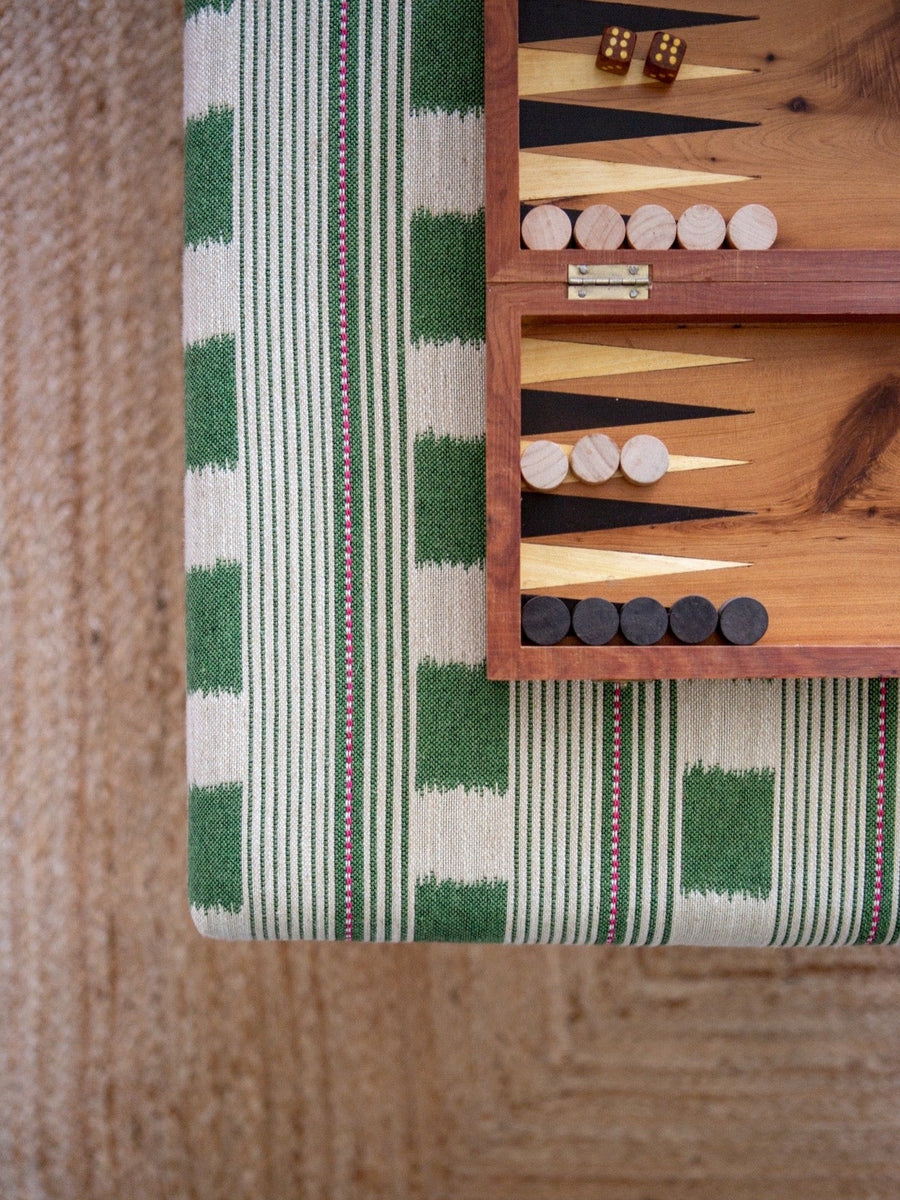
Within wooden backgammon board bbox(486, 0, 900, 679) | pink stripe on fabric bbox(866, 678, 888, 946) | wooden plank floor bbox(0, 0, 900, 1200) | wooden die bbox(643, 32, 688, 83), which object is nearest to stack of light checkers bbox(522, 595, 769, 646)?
wooden backgammon board bbox(486, 0, 900, 679)

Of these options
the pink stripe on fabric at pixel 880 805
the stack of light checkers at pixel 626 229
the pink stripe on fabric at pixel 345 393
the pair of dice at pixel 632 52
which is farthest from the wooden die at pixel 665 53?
the pink stripe on fabric at pixel 880 805

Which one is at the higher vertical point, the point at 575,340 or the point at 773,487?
the point at 575,340

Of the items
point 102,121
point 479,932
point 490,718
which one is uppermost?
point 102,121

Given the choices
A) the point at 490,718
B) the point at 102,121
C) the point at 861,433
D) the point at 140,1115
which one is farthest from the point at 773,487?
the point at 140,1115

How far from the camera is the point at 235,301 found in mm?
839

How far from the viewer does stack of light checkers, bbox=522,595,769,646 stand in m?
0.75

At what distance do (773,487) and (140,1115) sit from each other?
3.70 ft

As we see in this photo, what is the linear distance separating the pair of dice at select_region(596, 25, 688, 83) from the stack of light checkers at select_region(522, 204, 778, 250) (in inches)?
4.4

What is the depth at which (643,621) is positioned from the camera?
0.75 meters

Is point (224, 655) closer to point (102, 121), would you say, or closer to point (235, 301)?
point (235, 301)

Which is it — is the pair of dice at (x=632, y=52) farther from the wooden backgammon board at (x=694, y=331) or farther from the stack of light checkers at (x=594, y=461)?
the stack of light checkers at (x=594, y=461)

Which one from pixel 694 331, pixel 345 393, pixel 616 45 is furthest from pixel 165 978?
pixel 616 45

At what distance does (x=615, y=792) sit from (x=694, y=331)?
38 centimetres

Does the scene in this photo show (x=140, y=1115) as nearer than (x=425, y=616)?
No
